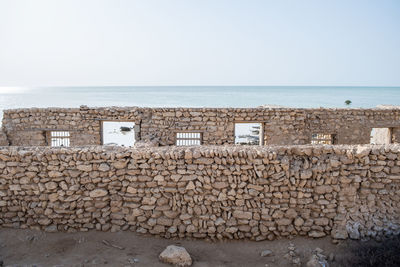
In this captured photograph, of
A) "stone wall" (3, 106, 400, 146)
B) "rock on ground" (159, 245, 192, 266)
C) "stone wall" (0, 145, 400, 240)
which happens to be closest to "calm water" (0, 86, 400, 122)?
"stone wall" (3, 106, 400, 146)

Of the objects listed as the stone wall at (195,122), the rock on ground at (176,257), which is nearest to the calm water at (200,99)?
the stone wall at (195,122)

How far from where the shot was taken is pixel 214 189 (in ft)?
17.9

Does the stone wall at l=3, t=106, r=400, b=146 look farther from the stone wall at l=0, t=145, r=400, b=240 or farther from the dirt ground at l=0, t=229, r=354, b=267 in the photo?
the dirt ground at l=0, t=229, r=354, b=267

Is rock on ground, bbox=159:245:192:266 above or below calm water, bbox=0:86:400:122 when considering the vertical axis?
below

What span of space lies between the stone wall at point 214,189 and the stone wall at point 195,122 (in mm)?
5178

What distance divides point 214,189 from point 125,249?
1.86m

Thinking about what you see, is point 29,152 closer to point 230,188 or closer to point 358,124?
point 230,188

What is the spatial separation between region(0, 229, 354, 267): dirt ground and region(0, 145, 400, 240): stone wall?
15 centimetres

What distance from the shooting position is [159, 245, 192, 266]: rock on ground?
15.7ft

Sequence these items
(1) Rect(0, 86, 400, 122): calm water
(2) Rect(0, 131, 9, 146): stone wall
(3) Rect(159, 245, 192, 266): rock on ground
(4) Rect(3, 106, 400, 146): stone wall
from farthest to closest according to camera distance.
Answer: (1) Rect(0, 86, 400, 122): calm water → (2) Rect(0, 131, 9, 146): stone wall → (4) Rect(3, 106, 400, 146): stone wall → (3) Rect(159, 245, 192, 266): rock on ground

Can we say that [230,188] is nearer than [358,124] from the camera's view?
Yes

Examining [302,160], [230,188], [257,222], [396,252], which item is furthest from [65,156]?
[396,252]

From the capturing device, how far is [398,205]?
214 inches

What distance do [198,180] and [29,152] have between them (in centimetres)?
312
